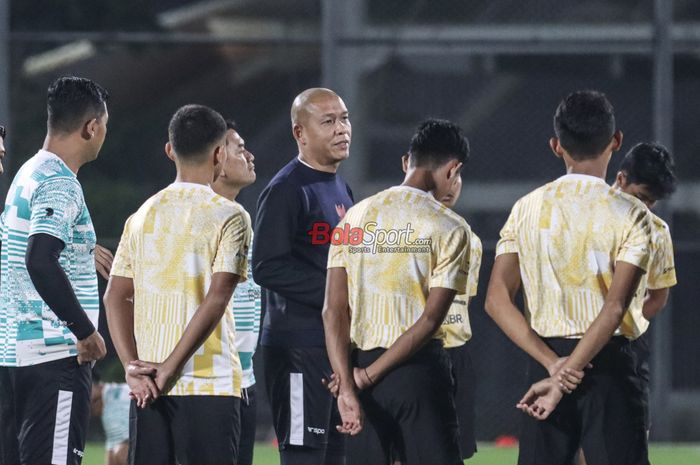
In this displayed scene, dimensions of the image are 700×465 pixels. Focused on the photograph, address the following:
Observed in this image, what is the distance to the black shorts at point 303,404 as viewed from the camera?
16.8ft

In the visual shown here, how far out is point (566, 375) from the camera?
14.1ft

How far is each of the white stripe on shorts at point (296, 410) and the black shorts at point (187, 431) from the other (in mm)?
677

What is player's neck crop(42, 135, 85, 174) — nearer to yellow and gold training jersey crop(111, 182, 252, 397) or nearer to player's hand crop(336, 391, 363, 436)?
yellow and gold training jersey crop(111, 182, 252, 397)

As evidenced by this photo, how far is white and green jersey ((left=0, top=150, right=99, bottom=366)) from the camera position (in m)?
4.61

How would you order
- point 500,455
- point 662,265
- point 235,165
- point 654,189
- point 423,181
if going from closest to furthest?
point 423,181
point 662,265
point 654,189
point 235,165
point 500,455

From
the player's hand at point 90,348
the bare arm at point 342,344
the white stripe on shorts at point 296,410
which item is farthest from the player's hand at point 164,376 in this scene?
the white stripe on shorts at point 296,410

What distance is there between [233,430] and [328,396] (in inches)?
31.7

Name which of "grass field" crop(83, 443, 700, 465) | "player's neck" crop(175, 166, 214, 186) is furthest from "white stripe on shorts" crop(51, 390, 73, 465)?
"grass field" crop(83, 443, 700, 465)

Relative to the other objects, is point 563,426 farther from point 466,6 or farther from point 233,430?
point 466,6

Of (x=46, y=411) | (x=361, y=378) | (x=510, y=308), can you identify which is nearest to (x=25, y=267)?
(x=46, y=411)

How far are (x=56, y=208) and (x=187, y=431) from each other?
880 mm

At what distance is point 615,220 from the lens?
14.2ft

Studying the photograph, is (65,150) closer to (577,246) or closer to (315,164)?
(315,164)

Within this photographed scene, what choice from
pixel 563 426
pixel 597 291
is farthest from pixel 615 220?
pixel 563 426
